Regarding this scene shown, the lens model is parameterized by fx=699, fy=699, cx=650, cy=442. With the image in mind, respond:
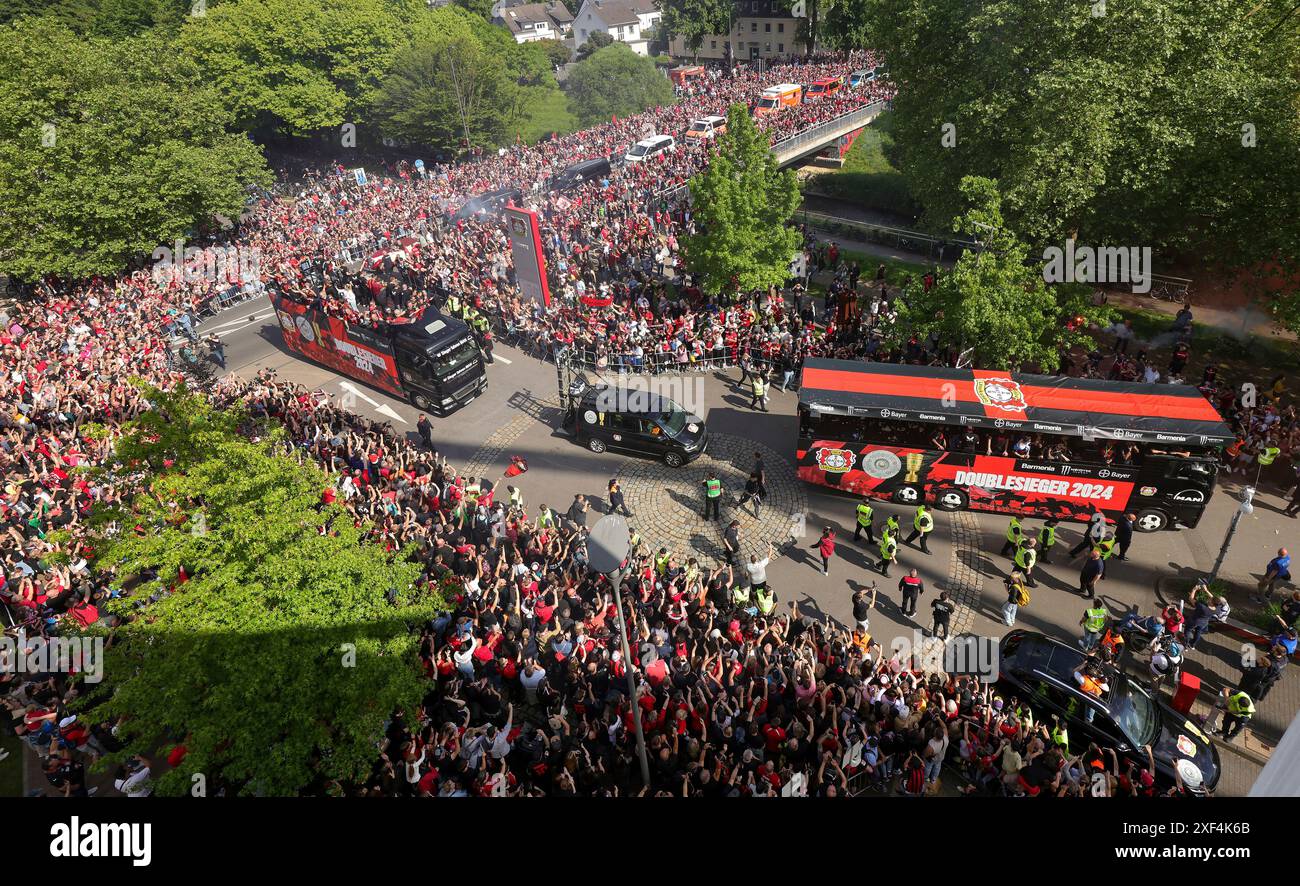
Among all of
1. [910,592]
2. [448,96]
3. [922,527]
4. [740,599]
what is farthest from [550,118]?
[910,592]

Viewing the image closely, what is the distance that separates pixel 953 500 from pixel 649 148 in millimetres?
34164

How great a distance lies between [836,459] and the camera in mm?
18531

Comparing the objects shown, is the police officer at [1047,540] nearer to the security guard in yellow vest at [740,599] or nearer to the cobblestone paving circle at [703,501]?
the cobblestone paving circle at [703,501]

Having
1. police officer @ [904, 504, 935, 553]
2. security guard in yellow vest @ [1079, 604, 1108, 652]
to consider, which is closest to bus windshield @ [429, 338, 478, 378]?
police officer @ [904, 504, 935, 553]

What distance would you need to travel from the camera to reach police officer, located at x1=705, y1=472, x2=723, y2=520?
59.2 feet

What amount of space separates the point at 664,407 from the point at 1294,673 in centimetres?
1510

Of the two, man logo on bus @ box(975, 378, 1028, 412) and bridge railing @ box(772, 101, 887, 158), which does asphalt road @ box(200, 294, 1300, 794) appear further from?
bridge railing @ box(772, 101, 887, 158)

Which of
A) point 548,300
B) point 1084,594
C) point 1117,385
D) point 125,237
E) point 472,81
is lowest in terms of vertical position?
point 1084,594

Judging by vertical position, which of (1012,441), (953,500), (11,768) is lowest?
(11,768)

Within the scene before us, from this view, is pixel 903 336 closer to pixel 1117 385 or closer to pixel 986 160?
pixel 1117 385

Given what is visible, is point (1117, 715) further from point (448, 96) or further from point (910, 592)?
point (448, 96)

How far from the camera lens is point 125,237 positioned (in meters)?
33.5
